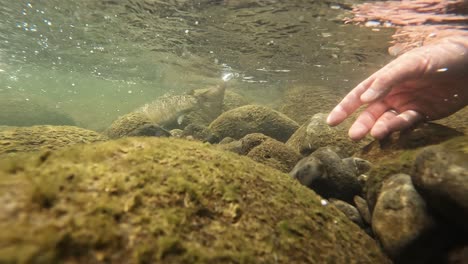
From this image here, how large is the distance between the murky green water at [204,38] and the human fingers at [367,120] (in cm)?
666

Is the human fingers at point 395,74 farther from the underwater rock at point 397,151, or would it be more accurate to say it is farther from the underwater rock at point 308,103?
the underwater rock at point 308,103

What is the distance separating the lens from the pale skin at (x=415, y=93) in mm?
3996

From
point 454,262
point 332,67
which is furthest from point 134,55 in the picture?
point 454,262

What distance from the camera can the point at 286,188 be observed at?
8.50 feet

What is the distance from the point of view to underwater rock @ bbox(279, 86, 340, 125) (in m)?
15.8

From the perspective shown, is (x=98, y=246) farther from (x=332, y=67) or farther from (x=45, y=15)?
(x=332, y=67)

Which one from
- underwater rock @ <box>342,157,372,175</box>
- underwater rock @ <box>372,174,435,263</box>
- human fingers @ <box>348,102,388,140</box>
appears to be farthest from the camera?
underwater rock @ <box>342,157,372,175</box>

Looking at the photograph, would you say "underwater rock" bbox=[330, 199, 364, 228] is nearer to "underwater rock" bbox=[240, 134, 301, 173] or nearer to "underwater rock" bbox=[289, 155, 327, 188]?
"underwater rock" bbox=[289, 155, 327, 188]

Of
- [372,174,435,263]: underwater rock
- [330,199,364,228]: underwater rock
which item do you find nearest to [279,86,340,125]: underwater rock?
[330,199,364,228]: underwater rock

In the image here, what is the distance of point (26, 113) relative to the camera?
21.2m

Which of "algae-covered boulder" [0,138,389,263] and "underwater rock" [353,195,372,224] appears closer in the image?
"algae-covered boulder" [0,138,389,263]

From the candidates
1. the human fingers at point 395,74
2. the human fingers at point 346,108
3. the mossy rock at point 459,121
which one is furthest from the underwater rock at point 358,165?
the mossy rock at point 459,121

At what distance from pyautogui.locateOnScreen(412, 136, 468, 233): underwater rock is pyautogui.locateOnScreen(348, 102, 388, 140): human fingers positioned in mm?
1099

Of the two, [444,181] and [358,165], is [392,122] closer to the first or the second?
[358,165]
